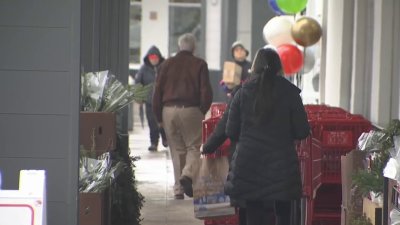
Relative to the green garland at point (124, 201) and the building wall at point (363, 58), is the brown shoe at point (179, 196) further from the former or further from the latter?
the green garland at point (124, 201)

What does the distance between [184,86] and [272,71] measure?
3893mm

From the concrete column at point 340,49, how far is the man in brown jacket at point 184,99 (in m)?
1.94

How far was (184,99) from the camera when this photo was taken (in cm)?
1045

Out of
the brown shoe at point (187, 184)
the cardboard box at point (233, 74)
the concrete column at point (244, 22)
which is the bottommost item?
the brown shoe at point (187, 184)

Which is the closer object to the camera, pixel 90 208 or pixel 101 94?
pixel 90 208

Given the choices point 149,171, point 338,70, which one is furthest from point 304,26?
point 149,171

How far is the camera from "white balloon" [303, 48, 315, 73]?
12797 millimetres

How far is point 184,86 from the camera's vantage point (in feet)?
34.3

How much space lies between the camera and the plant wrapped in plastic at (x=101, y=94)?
754 centimetres

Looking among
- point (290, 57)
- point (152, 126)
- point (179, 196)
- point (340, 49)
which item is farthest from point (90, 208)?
point (152, 126)

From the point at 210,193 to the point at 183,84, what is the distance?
3.00m

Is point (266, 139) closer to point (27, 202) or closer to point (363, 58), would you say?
point (27, 202)

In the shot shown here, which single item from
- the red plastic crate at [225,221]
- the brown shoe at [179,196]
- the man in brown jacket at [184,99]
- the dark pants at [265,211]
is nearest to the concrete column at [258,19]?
the brown shoe at [179,196]

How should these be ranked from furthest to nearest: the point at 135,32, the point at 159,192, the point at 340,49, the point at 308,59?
1. the point at 135,32
2. the point at 308,59
3. the point at 159,192
4. the point at 340,49
